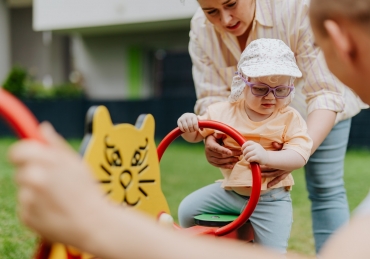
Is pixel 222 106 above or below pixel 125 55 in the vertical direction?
above

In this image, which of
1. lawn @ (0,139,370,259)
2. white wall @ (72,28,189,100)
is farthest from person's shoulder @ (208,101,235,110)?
white wall @ (72,28,189,100)

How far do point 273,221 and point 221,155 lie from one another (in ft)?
0.89

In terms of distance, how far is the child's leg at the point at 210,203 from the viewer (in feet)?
5.75

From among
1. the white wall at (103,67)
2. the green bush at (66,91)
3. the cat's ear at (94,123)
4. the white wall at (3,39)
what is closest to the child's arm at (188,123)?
the cat's ear at (94,123)

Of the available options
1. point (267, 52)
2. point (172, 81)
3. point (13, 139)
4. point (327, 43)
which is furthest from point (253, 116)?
point (172, 81)

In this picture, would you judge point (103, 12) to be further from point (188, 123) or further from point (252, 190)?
point (252, 190)

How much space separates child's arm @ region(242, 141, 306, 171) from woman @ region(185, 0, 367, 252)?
0.10m

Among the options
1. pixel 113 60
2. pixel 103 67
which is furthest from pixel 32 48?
pixel 113 60

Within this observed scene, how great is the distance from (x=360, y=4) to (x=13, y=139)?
867 cm

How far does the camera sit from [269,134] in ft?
5.45

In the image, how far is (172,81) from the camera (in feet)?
34.0

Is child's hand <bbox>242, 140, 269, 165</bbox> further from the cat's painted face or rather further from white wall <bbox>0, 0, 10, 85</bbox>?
white wall <bbox>0, 0, 10, 85</bbox>

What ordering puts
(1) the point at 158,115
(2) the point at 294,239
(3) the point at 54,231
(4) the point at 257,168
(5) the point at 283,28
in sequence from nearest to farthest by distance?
(3) the point at 54,231, (4) the point at 257,168, (5) the point at 283,28, (2) the point at 294,239, (1) the point at 158,115

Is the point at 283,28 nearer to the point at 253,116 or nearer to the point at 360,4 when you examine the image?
the point at 253,116
